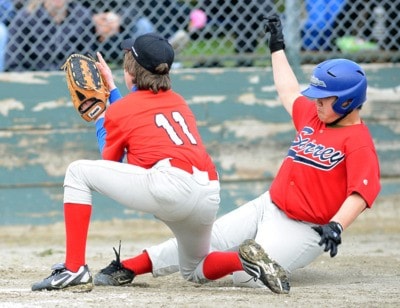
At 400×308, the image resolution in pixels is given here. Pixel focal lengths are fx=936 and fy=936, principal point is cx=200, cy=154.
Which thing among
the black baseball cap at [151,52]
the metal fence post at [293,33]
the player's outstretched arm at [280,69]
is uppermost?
the black baseball cap at [151,52]

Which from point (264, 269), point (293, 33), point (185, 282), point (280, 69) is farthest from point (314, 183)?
point (293, 33)

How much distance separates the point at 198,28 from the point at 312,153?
3.04 metres

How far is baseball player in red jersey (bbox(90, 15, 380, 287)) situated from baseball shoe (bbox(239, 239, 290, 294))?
0.33m

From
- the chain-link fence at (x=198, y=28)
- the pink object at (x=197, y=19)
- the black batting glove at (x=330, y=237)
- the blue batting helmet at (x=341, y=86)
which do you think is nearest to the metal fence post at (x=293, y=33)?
the chain-link fence at (x=198, y=28)

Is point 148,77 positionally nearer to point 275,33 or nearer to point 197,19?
point 275,33

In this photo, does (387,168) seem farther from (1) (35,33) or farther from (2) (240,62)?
(1) (35,33)

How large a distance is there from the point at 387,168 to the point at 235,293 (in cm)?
345

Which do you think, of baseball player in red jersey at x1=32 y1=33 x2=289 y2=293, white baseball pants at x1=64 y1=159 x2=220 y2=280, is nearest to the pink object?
baseball player in red jersey at x1=32 y1=33 x2=289 y2=293

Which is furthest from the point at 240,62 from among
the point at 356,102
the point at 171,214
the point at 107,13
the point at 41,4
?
the point at 171,214

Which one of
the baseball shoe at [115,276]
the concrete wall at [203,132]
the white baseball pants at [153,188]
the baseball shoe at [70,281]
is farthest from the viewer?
the concrete wall at [203,132]

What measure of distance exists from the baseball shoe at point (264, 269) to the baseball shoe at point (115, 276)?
2.74 ft

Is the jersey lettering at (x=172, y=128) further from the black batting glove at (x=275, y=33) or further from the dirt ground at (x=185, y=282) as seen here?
the black batting glove at (x=275, y=33)

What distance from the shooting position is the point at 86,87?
17.0 feet

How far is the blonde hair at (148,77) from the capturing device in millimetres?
4949
